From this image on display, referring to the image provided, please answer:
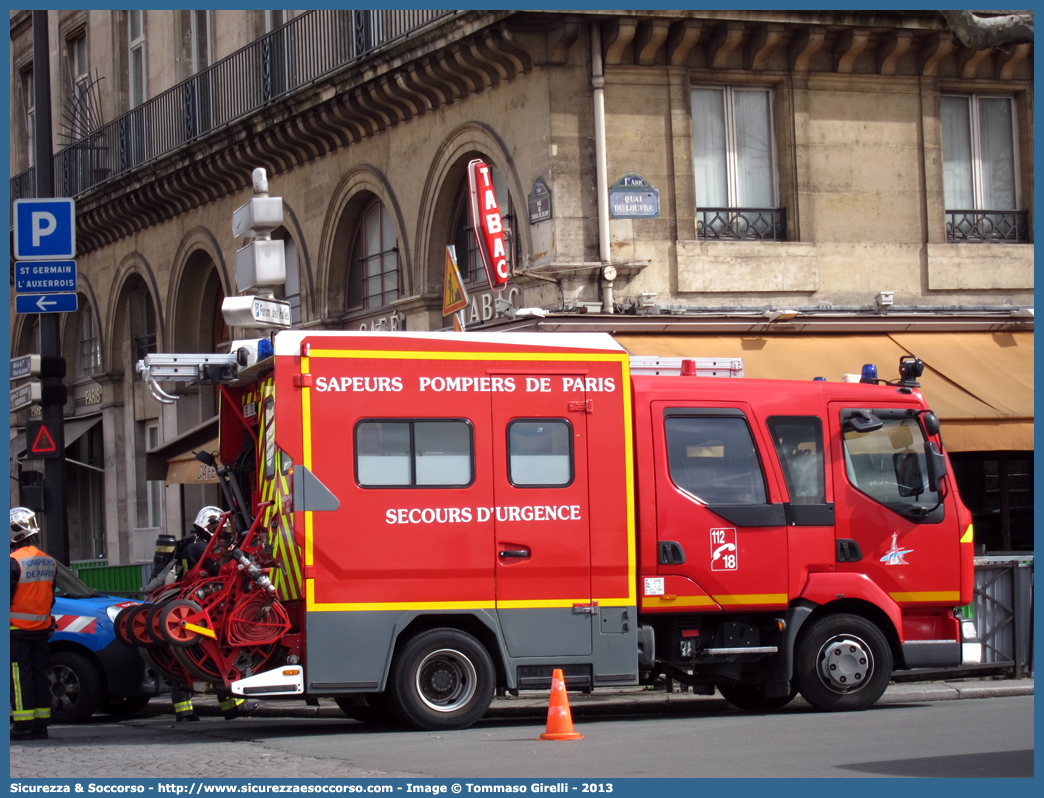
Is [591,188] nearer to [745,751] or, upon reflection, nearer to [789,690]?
[789,690]

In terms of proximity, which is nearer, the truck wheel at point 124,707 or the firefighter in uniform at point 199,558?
the firefighter in uniform at point 199,558

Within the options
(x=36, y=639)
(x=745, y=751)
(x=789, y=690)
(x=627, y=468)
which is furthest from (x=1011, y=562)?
(x=36, y=639)

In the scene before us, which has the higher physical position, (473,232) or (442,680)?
(473,232)

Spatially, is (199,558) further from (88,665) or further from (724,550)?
(724,550)

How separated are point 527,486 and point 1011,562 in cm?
584

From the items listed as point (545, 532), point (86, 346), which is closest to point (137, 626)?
point (545, 532)

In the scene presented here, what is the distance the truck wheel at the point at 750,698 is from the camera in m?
11.8

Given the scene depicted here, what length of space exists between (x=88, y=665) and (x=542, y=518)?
430cm

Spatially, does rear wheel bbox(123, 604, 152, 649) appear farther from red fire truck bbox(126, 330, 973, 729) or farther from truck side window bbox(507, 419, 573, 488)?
truck side window bbox(507, 419, 573, 488)

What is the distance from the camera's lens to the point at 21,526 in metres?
11.1

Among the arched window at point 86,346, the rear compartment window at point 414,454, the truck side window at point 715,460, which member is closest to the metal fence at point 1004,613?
the truck side window at point 715,460

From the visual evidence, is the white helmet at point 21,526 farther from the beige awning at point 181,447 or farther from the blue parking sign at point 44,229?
the beige awning at point 181,447

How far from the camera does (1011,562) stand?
1384cm

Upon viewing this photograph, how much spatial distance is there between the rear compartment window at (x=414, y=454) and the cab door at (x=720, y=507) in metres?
1.53
